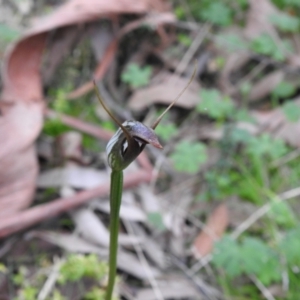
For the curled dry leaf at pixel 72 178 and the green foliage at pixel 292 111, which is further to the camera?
the green foliage at pixel 292 111

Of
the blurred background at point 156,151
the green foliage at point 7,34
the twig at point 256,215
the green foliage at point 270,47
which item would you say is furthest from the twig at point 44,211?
the green foliage at point 270,47

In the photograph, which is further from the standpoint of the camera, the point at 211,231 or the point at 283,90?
the point at 283,90

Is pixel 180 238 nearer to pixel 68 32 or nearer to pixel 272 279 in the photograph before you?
pixel 272 279

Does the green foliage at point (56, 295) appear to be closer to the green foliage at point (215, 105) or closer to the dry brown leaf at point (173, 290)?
the dry brown leaf at point (173, 290)

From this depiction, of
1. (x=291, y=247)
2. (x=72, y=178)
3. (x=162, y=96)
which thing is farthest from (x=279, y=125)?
(x=72, y=178)

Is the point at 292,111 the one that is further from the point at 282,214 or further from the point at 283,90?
the point at 282,214

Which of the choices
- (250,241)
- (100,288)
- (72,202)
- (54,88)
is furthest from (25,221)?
(54,88)
